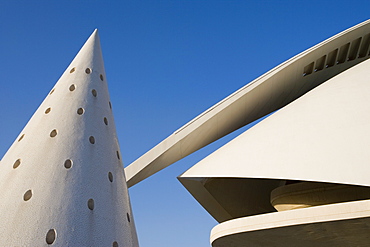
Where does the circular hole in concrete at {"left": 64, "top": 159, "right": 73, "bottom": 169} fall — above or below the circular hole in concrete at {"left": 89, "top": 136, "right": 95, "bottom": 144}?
below

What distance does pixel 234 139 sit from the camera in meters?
11.6

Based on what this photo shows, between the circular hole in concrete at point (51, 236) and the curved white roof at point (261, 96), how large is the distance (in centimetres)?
688

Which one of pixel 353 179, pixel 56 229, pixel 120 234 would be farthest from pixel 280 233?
pixel 56 229

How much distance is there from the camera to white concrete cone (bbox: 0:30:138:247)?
502 cm

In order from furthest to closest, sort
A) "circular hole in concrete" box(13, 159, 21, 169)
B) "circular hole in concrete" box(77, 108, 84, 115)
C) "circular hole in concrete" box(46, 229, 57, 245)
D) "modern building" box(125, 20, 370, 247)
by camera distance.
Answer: "modern building" box(125, 20, 370, 247)
"circular hole in concrete" box(77, 108, 84, 115)
"circular hole in concrete" box(13, 159, 21, 169)
"circular hole in concrete" box(46, 229, 57, 245)

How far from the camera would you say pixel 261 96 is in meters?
14.1

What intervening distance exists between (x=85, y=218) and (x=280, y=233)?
4.96 meters

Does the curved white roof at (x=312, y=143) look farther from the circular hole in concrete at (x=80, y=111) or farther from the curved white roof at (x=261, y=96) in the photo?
the circular hole in concrete at (x=80, y=111)

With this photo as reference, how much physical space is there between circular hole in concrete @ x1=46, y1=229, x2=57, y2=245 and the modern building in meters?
4.77

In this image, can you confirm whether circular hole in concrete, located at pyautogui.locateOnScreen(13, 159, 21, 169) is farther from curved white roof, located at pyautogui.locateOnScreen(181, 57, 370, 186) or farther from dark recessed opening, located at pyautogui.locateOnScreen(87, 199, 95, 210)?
curved white roof, located at pyautogui.locateOnScreen(181, 57, 370, 186)

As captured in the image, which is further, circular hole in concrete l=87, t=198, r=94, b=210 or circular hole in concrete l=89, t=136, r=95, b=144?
circular hole in concrete l=89, t=136, r=95, b=144

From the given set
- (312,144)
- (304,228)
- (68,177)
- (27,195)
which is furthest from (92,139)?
(312,144)

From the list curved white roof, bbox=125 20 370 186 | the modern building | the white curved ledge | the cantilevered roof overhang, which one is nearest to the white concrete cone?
the white curved ledge

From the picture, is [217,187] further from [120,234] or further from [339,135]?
[120,234]
